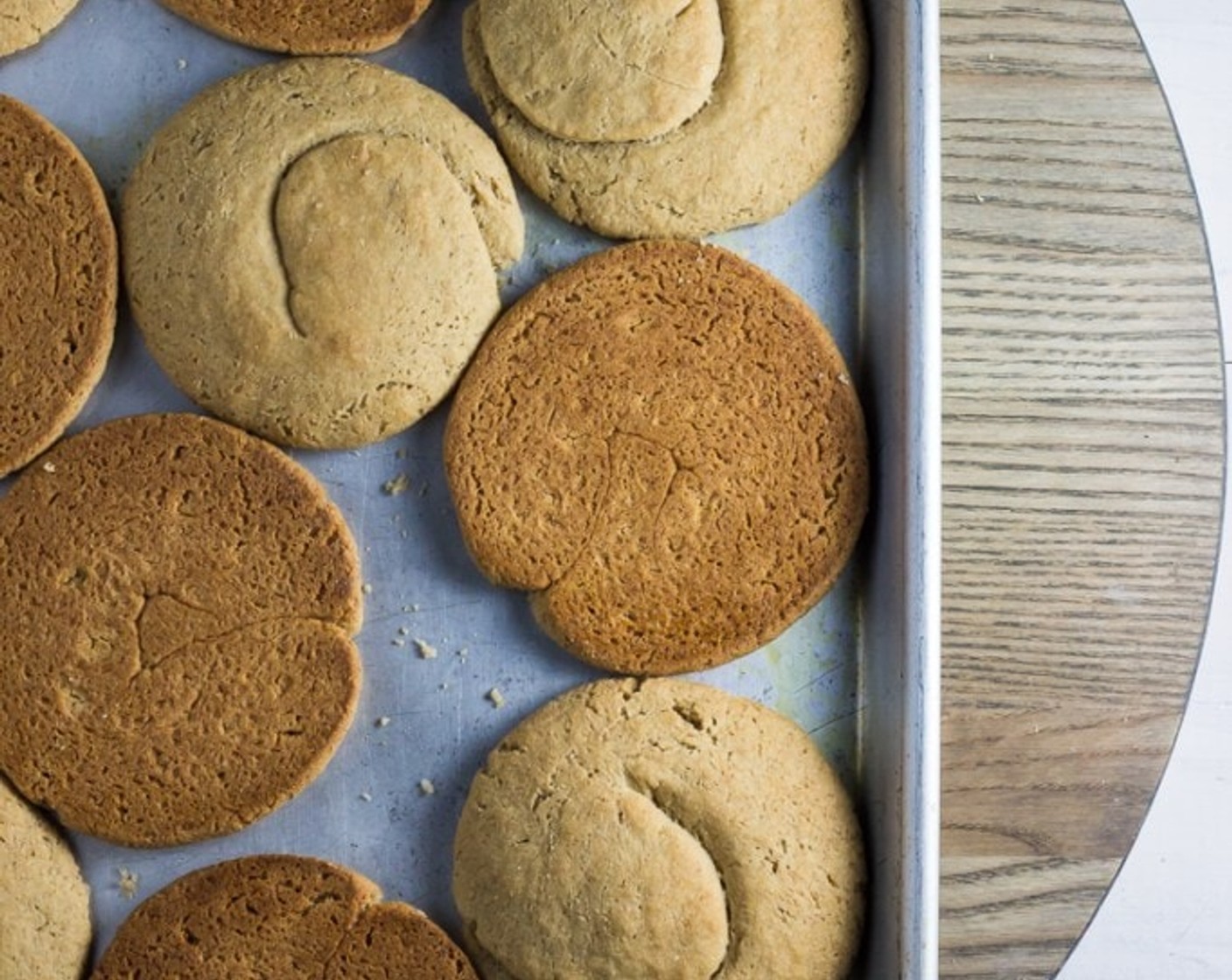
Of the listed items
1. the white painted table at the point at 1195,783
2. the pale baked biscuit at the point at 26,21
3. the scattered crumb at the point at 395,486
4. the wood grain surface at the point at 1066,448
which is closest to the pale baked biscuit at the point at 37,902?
the scattered crumb at the point at 395,486

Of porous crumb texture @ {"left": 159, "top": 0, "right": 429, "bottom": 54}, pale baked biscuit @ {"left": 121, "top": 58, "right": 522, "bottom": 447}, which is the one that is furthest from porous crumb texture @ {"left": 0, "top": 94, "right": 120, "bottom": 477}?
porous crumb texture @ {"left": 159, "top": 0, "right": 429, "bottom": 54}

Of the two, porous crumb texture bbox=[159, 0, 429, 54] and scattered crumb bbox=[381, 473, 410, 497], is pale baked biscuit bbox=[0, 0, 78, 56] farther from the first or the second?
scattered crumb bbox=[381, 473, 410, 497]

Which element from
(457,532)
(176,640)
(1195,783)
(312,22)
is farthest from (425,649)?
(1195,783)

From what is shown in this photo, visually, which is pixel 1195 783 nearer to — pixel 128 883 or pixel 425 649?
pixel 425 649

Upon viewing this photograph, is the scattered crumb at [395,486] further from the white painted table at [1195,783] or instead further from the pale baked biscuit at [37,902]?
the white painted table at [1195,783]

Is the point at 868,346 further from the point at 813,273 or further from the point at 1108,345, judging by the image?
the point at 1108,345

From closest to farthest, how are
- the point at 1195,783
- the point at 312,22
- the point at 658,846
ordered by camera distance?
the point at 658,846 < the point at 312,22 < the point at 1195,783

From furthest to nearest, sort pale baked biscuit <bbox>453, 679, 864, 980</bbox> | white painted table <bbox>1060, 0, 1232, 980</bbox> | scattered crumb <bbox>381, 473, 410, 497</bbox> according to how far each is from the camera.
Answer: white painted table <bbox>1060, 0, 1232, 980</bbox>, scattered crumb <bbox>381, 473, 410, 497</bbox>, pale baked biscuit <bbox>453, 679, 864, 980</bbox>
